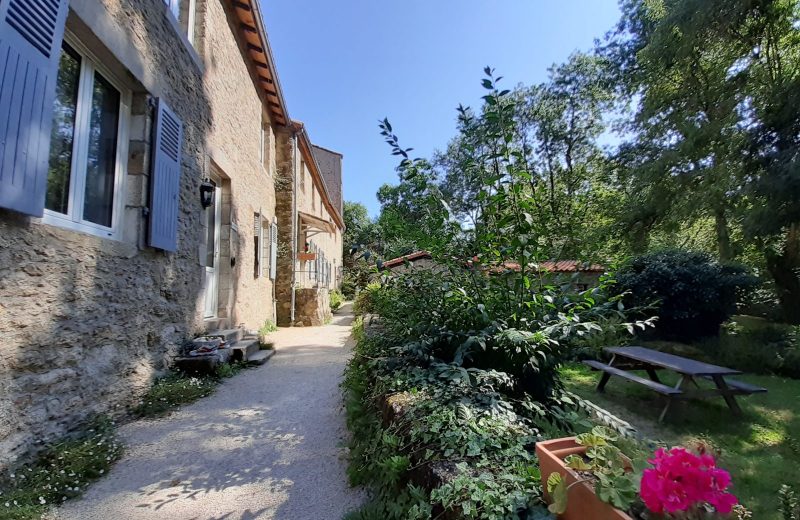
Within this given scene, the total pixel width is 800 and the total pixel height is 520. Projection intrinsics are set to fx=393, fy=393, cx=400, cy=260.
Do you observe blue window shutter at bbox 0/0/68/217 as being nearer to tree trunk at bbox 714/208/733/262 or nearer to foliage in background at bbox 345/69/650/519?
foliage in background at bbox 345/69/650/519

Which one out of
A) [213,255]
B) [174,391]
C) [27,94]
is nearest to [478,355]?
[174,391]

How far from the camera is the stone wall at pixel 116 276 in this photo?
237cm

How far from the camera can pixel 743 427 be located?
14.4 feet

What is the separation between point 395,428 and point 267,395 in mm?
2375

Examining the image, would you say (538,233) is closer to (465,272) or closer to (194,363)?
(465,272)

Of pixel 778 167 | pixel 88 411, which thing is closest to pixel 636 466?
pixel 88 411

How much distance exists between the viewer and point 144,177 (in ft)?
12.4

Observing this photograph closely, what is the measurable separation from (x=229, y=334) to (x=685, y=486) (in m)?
5.70

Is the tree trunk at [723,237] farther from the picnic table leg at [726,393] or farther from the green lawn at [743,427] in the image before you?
the picnic table leg at [726,393]

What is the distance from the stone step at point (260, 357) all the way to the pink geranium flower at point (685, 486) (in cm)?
516

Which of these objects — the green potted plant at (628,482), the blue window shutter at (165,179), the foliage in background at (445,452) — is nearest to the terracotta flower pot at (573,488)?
the green potted plant at (628,482)

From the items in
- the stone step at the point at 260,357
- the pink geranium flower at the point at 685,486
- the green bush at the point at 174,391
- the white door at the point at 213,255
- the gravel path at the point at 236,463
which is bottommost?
the gravel path at the point at 236,463

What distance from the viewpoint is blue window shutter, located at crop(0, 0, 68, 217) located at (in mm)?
2152

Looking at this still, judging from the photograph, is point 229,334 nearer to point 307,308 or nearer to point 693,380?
point 307,308
